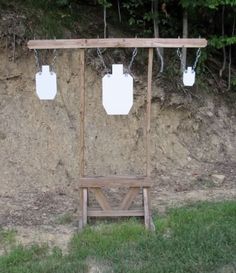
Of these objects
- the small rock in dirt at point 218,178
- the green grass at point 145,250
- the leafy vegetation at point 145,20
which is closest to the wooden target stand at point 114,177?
the green grass at point 145,250

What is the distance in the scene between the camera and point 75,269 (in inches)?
216

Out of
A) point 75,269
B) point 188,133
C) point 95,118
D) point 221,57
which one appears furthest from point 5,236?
point 221,57

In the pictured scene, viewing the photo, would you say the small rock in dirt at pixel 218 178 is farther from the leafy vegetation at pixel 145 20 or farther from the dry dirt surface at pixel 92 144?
the leafy vegetation at pixel 145 20

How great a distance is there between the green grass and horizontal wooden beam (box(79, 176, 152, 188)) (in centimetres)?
44

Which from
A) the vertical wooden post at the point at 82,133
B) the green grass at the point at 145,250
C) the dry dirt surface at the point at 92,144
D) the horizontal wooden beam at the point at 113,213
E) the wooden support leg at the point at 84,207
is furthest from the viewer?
the dry dirt surface at the point at 92,144

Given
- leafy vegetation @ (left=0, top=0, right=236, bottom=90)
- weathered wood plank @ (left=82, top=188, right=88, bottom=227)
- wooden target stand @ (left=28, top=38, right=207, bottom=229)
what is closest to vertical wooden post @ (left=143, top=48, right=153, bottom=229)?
wooden target stand @ (left=28, top=38, right=207, bottom=229)

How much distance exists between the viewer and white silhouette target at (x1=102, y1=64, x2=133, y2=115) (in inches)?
246

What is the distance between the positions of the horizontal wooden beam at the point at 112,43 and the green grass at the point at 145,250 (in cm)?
200

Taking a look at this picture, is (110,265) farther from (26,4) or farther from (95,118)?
(26,4)

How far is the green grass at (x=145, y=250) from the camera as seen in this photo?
551cm

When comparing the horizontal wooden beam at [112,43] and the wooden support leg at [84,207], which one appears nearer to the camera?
the horizontal wooden beam at [112,43]

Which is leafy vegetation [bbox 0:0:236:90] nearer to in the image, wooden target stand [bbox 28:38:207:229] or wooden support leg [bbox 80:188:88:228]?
wooden target stand [bbox 28:38:207:229]

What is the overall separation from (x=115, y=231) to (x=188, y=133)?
3.18m

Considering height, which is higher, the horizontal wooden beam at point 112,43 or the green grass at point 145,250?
the horizontal wooden beam at point 112,43
